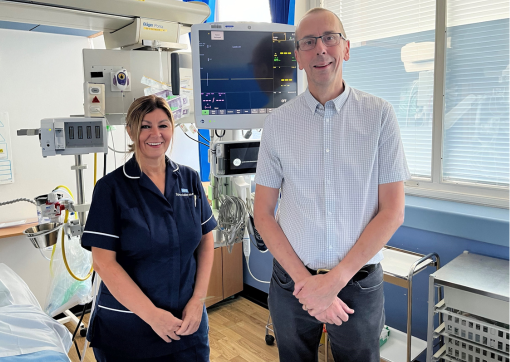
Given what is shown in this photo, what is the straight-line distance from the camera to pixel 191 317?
1.51 meters

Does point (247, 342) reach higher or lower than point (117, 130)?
lower

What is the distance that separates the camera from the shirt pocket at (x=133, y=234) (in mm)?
1432

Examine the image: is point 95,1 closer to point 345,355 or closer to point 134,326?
point 134,326

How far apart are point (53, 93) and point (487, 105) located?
2.75 m

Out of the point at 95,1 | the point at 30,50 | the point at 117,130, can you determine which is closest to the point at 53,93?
the point at 30,50

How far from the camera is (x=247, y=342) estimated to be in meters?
2.75

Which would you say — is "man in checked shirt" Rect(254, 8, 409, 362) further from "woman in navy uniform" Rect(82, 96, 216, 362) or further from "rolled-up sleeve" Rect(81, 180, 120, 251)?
"rolled-up sleeve" Rect(81, 180, 120, 251)

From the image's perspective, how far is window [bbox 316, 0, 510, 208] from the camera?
2.09 metres

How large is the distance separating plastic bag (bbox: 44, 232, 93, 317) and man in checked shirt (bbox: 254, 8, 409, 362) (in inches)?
65.8

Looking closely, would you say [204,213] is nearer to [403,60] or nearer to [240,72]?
[240,72]

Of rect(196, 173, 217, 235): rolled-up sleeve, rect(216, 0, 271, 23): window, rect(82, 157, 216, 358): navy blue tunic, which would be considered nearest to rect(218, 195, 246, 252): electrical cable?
rect(196, 173, 217, 235): rolled-up sleeve

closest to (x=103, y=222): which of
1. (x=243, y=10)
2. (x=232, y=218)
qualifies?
(x=232, y=218)

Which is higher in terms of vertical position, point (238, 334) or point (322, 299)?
point (322, 299)

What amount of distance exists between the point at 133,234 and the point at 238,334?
1678mm
